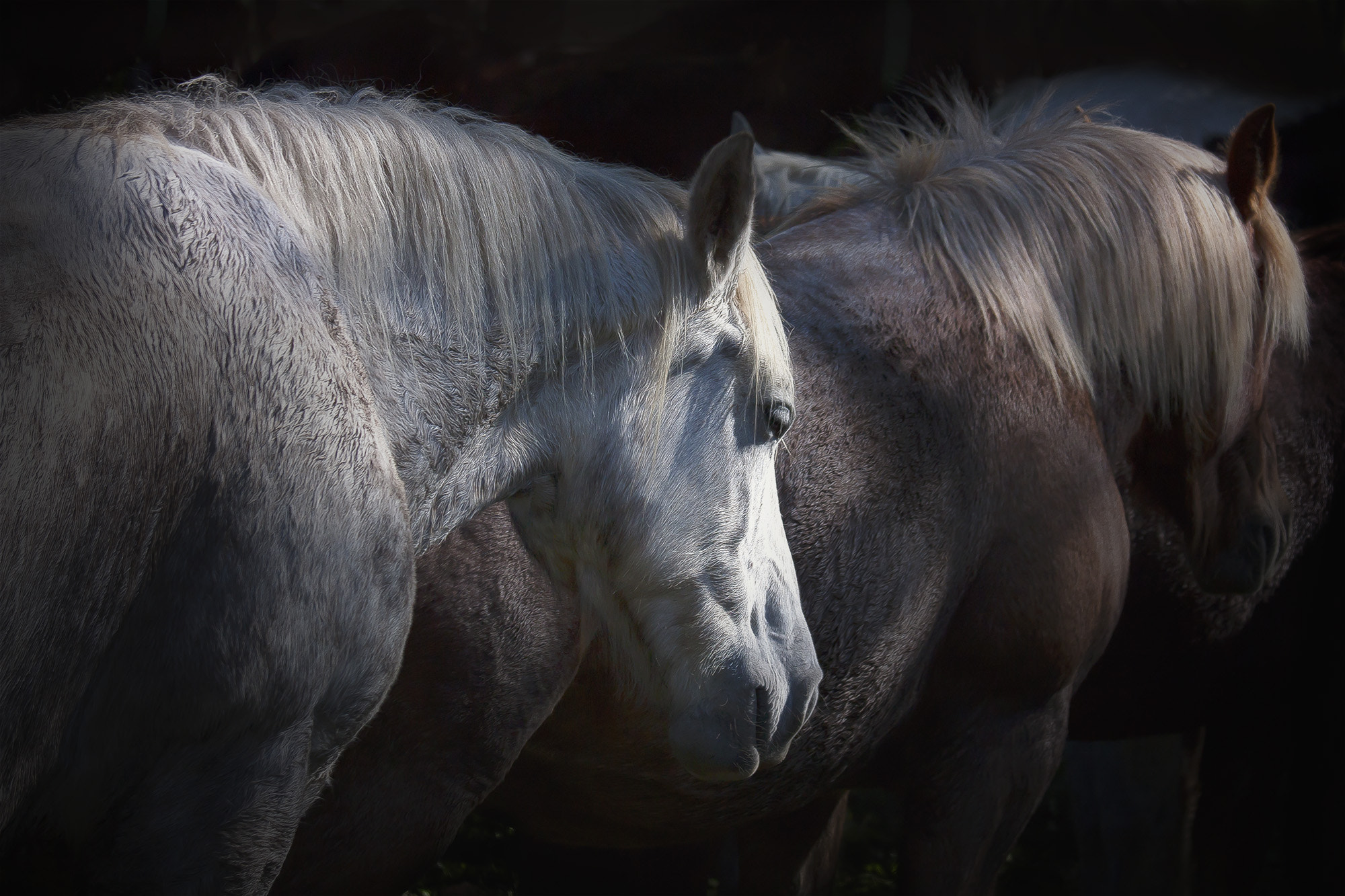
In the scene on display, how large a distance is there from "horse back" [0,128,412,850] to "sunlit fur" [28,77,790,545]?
0.30ft

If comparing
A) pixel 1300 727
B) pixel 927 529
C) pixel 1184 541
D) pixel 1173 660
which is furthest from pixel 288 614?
pixel 1300 727

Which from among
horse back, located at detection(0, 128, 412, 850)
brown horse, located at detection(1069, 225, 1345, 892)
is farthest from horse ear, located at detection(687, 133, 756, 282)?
brown horse, located at detection(1069, 225, 1345, 892)

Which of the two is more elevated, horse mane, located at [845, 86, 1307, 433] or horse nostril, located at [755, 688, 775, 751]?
horse mane, located at [845, 86, 1307, 433]

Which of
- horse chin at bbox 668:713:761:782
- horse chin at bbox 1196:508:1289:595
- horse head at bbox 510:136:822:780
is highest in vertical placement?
horse head at bbox 510:136:822:780

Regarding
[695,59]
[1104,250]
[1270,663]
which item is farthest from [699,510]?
[695,59]

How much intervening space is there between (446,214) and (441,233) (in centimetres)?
3

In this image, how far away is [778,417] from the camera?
4.81ft

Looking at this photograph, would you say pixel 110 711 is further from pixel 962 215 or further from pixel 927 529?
pixel 962 215

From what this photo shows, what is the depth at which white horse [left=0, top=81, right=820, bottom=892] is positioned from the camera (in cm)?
95

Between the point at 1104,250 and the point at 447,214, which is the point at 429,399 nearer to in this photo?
the point at 447,214

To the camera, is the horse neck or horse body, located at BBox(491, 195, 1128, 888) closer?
the horse neck

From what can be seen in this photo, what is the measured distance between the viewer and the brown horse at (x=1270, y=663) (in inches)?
110

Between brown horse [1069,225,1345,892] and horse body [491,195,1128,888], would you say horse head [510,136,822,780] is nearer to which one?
horse body [491,195,1128,888]

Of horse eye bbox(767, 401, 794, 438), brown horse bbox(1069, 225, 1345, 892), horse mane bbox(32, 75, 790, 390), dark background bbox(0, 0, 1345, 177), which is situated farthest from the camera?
brown horse bbox(1069, 225, 1345, 892)
